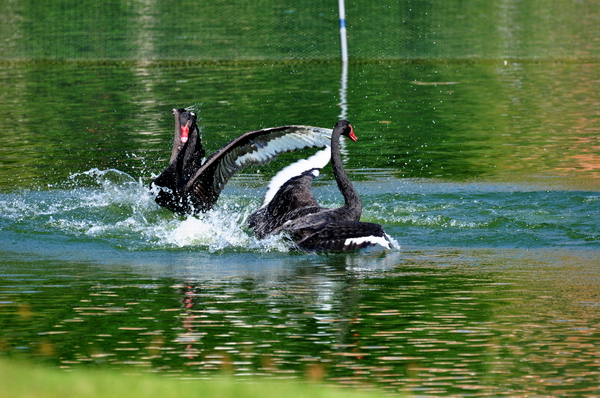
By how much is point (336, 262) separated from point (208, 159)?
1964mm

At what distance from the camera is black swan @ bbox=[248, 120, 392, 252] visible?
8.96m

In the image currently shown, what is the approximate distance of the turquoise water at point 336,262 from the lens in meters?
5.99

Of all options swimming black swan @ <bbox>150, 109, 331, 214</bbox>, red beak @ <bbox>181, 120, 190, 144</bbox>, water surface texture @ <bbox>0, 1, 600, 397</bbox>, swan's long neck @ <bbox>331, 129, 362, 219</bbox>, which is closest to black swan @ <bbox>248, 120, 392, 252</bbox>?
swan's long neck @ <bbox>331, 129, 362, 219</bbox>

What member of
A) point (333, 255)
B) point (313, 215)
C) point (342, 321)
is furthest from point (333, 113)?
point (342, 321)

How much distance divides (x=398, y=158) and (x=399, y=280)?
653cm

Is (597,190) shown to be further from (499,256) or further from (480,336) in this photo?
(480,336)

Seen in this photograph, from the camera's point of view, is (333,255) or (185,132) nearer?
(333,255)

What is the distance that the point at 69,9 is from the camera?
140 ft

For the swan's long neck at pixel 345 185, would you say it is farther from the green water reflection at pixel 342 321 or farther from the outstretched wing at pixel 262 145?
the green water reflection at pixel 342 321

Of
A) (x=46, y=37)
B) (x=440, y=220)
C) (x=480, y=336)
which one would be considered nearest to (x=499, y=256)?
(x=440, y=220)

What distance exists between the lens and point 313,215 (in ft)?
30.9

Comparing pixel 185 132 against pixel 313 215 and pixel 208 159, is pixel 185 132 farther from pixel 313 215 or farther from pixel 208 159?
pixel 313 215

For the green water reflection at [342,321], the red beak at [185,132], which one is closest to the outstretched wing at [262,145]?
the red beak at [185,132]

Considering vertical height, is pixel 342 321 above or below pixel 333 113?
above
